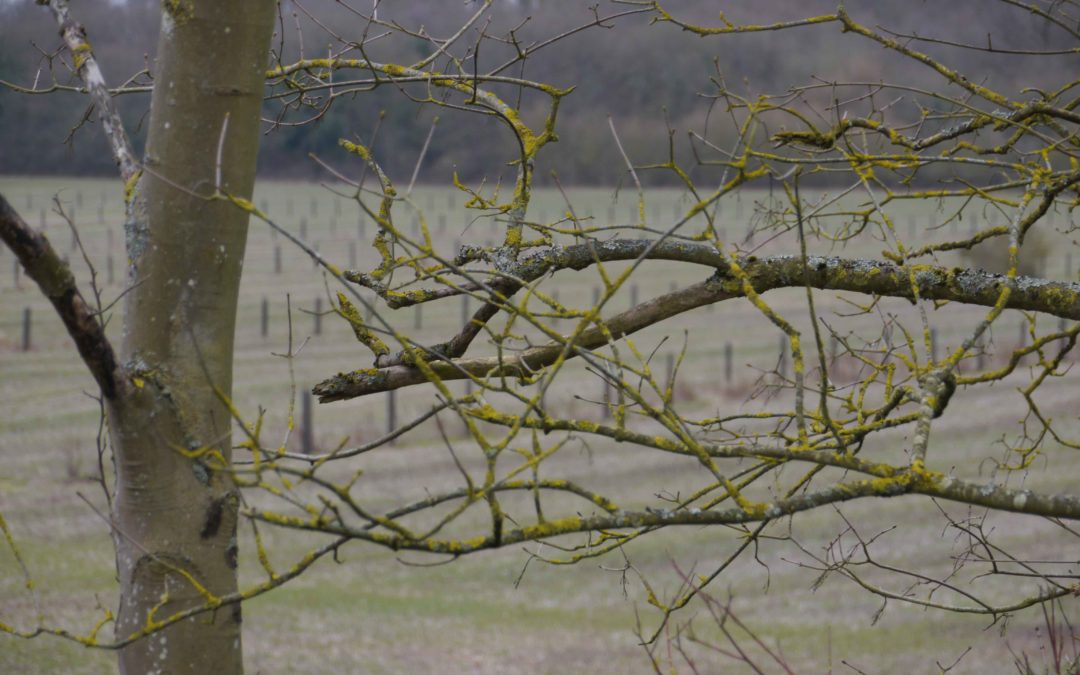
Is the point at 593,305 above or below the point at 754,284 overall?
below

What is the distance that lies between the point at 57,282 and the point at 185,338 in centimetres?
34

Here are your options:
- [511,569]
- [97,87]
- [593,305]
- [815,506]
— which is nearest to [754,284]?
[593,305]

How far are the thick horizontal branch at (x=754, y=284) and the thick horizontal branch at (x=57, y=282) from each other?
921 millimetres

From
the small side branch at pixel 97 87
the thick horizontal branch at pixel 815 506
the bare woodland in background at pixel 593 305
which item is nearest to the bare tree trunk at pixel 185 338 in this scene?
the bare woodland in background at pixel 593 305

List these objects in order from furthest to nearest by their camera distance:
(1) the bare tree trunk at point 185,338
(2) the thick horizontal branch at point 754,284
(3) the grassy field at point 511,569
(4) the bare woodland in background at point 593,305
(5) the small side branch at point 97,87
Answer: (3) the grassy field at point 511,569 → (2) the thick horizontal branch at point 754,284 → (5) the small side branch at point 97,87 → (1) the bare tree trunk at point 185,338 → (4) the bare woodland in background at point 593,305

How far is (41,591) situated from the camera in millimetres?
11477

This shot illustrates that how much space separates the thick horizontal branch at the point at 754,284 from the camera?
3.12 metres

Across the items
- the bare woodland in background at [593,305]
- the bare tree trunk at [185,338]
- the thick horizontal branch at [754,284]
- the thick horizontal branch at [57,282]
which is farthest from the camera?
the thick horizontal branch at [754,284]

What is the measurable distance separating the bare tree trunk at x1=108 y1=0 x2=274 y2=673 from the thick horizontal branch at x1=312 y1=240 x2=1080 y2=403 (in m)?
0.71

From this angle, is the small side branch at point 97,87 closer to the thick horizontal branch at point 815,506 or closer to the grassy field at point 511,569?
the thick horizontal branch at point 815,506

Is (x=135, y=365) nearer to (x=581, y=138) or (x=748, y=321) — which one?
(x=748, y=321)

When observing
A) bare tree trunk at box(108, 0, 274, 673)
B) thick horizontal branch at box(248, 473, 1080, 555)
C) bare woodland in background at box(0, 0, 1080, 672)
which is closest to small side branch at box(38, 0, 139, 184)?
bare woodland in background at box(0, 0, 1080, 672)

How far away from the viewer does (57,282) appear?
7.05ft

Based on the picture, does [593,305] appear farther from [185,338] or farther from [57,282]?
[57,282]
